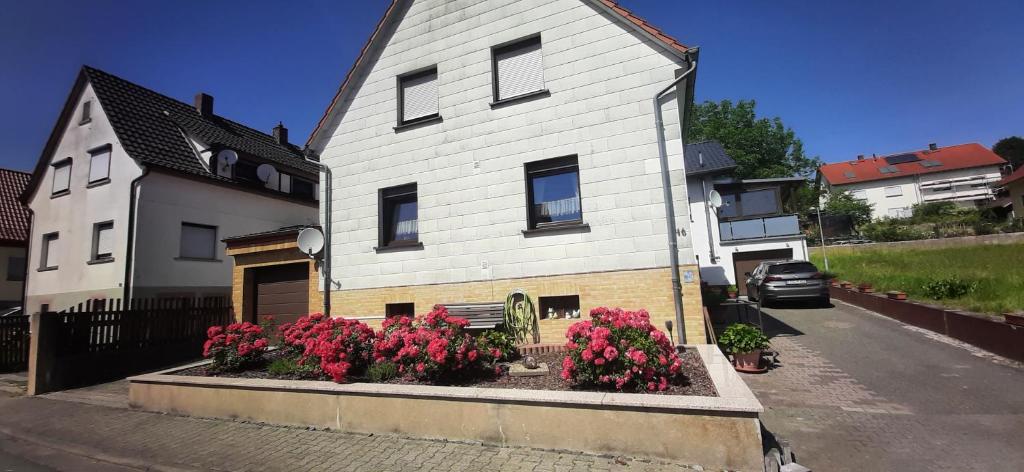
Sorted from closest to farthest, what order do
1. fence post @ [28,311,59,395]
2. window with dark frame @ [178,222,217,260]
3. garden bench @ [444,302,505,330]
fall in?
garden bench @ [444,302,505,330], fence post @ [28,311,59,395], window with dark frame @ [178,222,217,260]

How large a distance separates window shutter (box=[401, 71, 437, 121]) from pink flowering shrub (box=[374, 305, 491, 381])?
18.2 feet

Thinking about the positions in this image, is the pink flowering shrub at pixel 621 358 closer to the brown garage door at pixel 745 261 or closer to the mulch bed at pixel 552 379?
the mulch bed at pixel 552 379

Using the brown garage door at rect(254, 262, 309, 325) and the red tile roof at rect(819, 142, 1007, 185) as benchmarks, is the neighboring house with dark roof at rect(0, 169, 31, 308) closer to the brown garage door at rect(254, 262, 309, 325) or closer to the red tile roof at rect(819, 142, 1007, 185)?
the brown garage door at rect(254, 262, 309, 325)

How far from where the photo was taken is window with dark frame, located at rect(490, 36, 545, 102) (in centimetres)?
918

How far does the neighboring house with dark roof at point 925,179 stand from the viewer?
4550 cm

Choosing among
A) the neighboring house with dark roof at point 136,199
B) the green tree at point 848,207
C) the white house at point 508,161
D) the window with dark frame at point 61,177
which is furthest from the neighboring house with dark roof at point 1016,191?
the window with dark frame at point 61,177

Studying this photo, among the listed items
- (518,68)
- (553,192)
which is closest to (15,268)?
(518,68)

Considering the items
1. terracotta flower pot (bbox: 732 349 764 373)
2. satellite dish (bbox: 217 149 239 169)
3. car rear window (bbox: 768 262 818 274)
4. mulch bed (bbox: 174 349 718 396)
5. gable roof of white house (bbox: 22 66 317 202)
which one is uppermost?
gable roof of white house (bbox: 22 66 317 202)

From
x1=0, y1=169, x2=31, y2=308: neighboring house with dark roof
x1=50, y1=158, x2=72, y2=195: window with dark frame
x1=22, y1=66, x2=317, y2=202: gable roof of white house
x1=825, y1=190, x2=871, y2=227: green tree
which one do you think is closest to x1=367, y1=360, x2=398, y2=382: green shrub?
x1=22, y1=66, x2=317, y2=202: gable roof of white house

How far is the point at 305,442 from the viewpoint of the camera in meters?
5.01

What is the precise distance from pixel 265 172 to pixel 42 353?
1030 centimetres

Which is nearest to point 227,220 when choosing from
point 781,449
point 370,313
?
point 370,313

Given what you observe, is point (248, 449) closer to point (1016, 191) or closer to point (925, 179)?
point (1016, 191)

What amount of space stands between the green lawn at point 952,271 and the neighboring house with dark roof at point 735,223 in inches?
104
